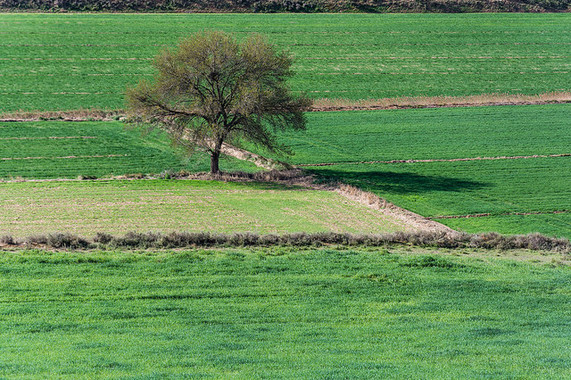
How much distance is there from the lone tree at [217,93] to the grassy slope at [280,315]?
57.3ft

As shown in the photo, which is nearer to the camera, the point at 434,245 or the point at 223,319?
the point at 223,319

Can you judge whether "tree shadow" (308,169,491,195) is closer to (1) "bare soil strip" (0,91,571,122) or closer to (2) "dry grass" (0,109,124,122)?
(1) "bare soil strip" (0,91,571,122)

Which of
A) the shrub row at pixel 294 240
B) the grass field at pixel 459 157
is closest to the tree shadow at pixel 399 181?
the grass field at pixel 459 157

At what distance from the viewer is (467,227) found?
121 ft

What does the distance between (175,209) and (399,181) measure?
1450 centimetres

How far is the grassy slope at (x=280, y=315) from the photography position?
19156mm

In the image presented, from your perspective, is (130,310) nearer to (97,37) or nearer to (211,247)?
(211,247)

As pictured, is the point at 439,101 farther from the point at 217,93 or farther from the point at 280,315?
the point at 280,315

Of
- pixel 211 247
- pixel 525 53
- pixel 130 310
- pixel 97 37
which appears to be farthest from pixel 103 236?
pixel 525 53

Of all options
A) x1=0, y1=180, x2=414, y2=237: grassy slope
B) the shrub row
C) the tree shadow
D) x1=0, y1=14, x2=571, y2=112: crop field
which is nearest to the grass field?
the tree shadow

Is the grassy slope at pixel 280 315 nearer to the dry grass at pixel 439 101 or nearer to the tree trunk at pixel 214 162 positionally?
the tree trunk at pixel 214 162

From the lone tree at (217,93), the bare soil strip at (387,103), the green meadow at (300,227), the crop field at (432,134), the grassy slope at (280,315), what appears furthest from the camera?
the bare soil strip at (387,103)

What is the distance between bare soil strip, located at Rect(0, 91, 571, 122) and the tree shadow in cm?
1715

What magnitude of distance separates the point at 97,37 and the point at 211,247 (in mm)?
58325
